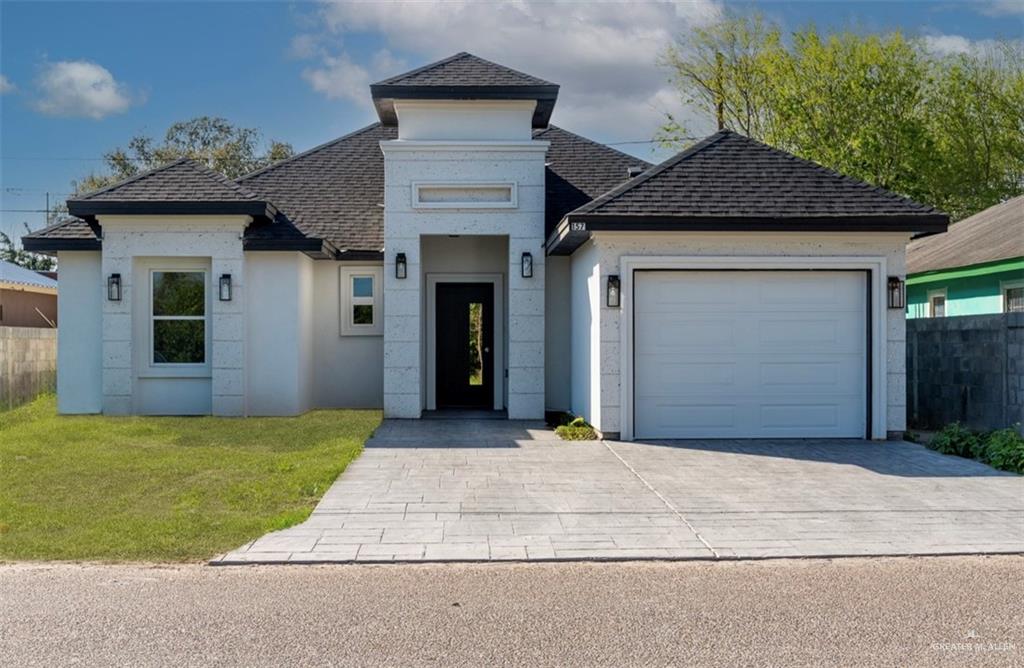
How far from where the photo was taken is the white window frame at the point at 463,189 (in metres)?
14.4

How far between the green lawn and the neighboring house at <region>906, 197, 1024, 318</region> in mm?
12177

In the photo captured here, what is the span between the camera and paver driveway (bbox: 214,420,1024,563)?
6551 mm

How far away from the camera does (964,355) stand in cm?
1316

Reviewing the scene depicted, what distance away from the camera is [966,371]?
1307 cm

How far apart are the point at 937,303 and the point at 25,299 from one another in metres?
24.4

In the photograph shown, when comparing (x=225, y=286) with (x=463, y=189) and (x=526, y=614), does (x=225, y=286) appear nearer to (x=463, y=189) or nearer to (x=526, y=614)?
(x=463, y=189)

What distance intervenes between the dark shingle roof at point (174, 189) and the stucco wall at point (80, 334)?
1.40 metres

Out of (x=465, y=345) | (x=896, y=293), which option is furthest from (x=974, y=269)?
(x=465, y=345)

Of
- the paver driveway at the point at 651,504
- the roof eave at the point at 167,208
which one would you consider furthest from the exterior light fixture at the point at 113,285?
the paver driveway at the point at 651,504

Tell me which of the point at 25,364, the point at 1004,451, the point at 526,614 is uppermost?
the point at 25,364

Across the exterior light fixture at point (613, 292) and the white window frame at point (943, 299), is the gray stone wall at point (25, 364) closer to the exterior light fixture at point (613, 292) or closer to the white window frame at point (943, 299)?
the exterior light fixture at point (613, 292)

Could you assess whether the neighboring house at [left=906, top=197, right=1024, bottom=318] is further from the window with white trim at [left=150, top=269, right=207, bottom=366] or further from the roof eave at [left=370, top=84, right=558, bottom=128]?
the window with white trim at [left=150, top=269, right=207, bottom=366]

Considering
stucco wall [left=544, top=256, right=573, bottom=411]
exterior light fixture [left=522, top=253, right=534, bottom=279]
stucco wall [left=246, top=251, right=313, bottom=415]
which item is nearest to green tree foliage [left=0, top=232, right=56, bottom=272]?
stucco wall [left=246, top=251, right=313, bottom=415]

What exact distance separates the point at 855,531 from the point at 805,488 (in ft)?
5.74
